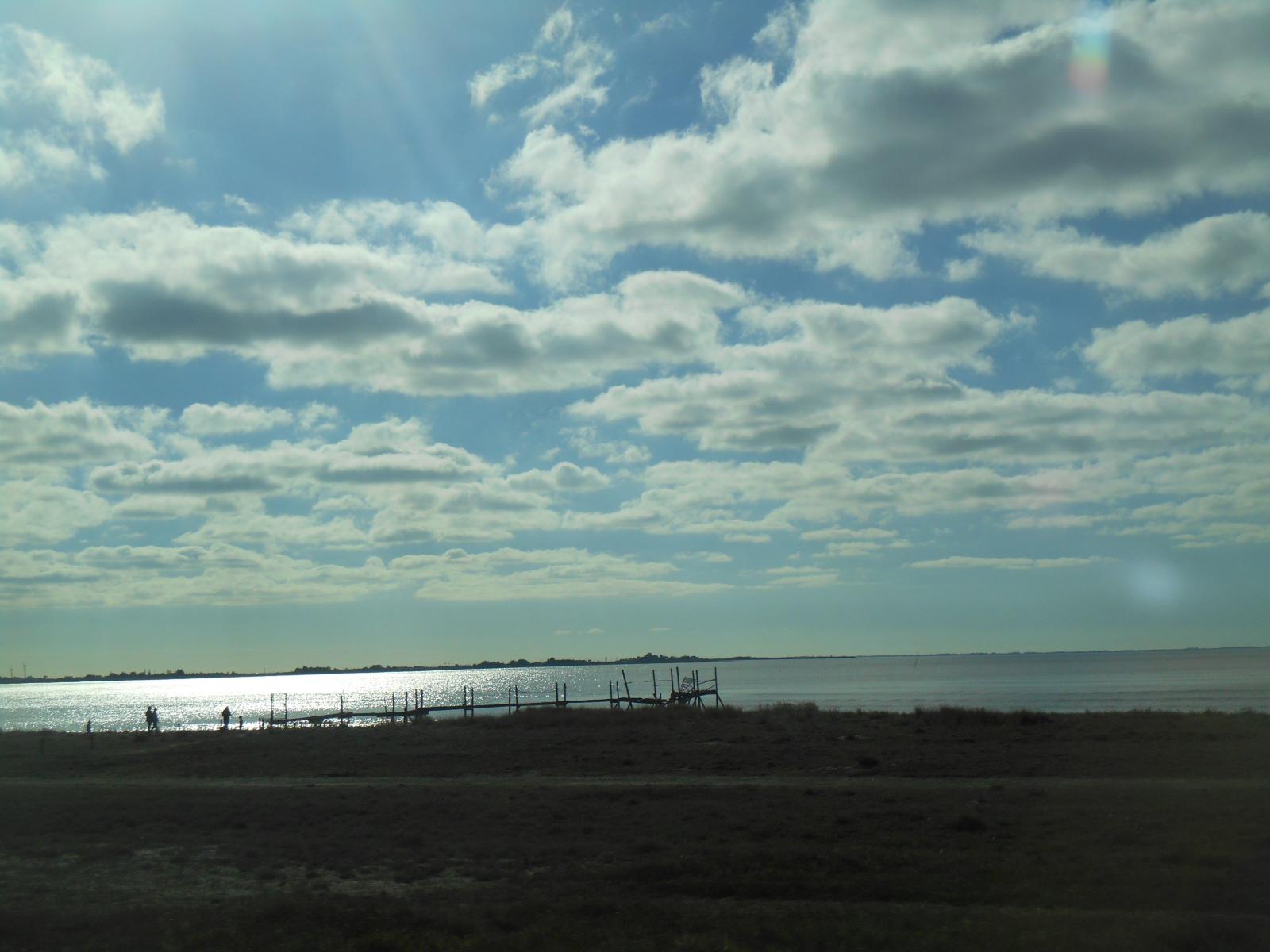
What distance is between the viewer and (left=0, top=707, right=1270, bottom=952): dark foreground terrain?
973cm

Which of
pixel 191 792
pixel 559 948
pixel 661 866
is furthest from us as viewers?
pixel 191 792

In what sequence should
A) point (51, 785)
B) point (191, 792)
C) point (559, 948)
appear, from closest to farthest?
point (559, 948)
point (191, 792)
point (51, 785)

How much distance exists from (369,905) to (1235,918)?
324 inches

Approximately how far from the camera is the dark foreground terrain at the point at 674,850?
9.73 metres

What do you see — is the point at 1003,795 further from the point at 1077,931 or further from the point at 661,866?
the point at 1077,931

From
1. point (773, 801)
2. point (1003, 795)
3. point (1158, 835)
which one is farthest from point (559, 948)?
point (1003, 795)

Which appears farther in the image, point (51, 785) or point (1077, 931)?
point (51, 785)

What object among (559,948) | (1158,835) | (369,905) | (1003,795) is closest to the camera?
(559,948)

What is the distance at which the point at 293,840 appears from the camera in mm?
15914

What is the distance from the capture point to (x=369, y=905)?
11031 millimetres

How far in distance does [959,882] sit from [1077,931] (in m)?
2.39

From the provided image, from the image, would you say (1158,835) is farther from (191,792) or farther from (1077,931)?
(191,792)

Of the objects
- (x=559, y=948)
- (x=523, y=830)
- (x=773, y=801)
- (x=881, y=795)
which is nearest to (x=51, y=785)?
(x=523, y=830)

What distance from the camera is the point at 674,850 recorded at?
14.2 meters
